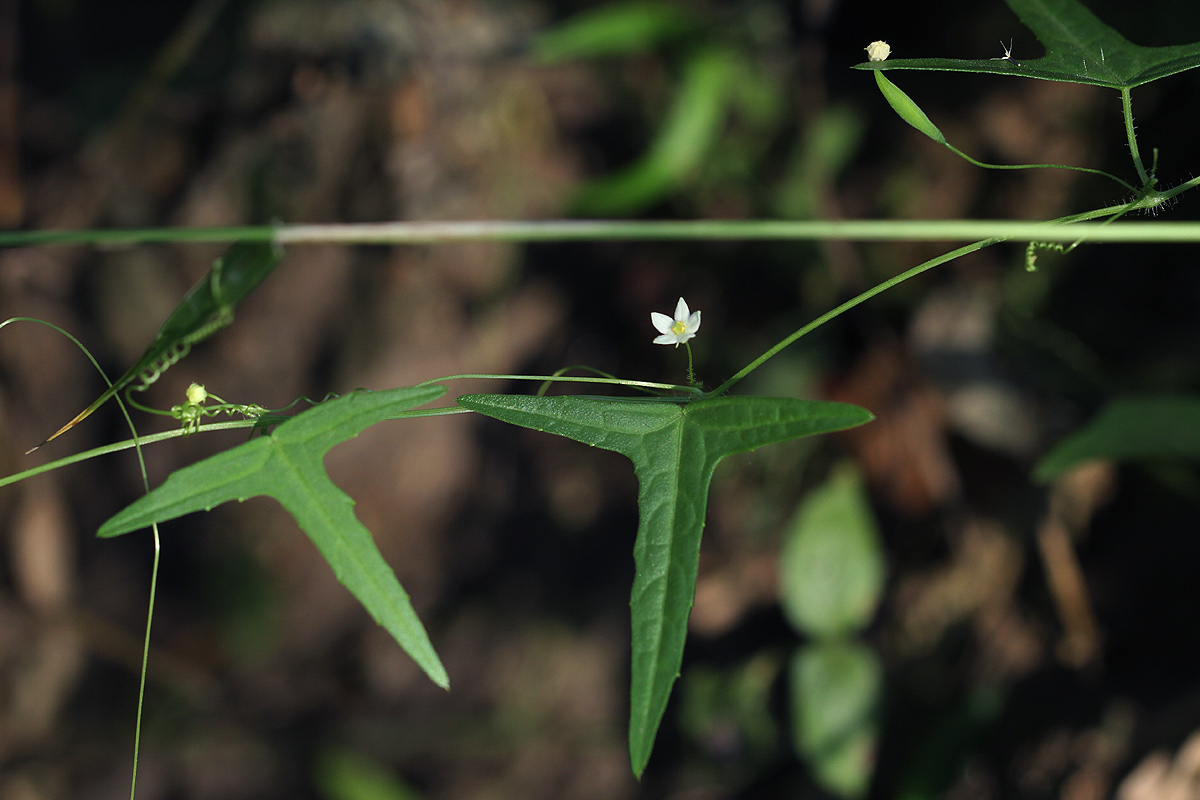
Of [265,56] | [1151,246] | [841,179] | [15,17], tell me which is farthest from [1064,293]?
[15,17]

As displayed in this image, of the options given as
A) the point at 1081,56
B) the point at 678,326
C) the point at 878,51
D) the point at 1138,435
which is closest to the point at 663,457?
the point at 678,326

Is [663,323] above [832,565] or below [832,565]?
above

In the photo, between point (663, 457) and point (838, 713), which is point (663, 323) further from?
point (838, 713)

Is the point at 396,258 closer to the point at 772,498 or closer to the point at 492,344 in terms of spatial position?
the point at 492,344

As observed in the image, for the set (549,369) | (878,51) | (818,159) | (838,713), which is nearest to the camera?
(878,51)

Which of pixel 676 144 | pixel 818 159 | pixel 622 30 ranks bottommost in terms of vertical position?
pixel 818 159

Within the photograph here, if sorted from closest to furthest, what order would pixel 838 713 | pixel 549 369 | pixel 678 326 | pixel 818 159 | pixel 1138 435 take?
pixel 678 326
pixel 1138 435
pixel 838 713
pixel 818 159
pixel 549 369

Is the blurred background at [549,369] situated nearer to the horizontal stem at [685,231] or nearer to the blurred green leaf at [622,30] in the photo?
the blurred green leaf at [622,30]

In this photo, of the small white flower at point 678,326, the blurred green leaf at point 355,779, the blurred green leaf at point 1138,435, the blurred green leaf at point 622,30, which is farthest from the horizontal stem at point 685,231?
the blurred green leaf at point 355,779

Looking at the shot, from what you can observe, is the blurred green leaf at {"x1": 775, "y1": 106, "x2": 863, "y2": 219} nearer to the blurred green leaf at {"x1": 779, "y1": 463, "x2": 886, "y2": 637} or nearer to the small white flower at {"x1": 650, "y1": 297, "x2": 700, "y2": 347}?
the blurred green leaf at {"x1": 779, "y1": 463, "x2": 886, "y2": 637}
